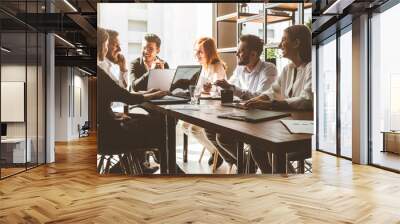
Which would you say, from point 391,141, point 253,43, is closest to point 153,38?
point 253,43

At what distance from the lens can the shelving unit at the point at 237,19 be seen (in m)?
6.19

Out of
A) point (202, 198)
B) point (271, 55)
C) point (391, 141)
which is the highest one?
point (271, 55)

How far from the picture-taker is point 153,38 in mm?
6188

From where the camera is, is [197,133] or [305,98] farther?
[305,98]

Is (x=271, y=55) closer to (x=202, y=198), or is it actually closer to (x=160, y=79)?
(x=160, y=79)

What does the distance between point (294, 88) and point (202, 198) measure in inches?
96.8

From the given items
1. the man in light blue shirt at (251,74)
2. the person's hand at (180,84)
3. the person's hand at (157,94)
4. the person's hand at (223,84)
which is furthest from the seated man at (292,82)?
the person's hand at (157,94)

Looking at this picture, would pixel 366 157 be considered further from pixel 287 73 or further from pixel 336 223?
pixel 336 223

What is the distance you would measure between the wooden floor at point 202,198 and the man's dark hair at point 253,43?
202 cm

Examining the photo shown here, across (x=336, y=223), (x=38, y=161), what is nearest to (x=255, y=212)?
(x=336, y=223)

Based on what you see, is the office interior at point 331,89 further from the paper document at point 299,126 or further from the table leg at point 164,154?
the paper document at point 299,126

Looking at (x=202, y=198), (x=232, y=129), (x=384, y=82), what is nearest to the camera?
(x=202, y=198)

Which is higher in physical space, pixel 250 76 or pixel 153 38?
pixel 153 38

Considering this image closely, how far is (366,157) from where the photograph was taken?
307 inches
